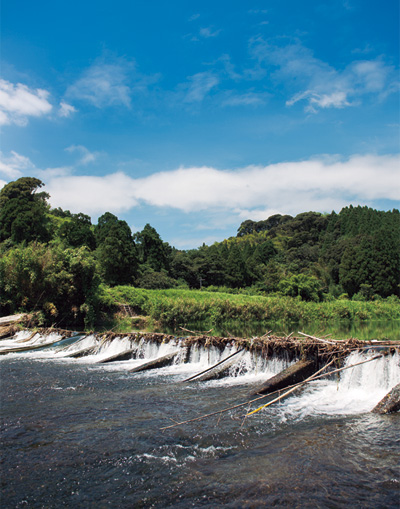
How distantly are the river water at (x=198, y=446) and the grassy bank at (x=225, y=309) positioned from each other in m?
20.0

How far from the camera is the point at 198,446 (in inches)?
212

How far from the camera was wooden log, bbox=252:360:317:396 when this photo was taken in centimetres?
802

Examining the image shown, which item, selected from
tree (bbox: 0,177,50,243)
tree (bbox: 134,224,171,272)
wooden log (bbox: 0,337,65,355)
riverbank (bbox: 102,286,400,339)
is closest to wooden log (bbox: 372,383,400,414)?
wooden log (bbox: 0,337,65,355)

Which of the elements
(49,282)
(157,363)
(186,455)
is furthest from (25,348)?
(186,455)

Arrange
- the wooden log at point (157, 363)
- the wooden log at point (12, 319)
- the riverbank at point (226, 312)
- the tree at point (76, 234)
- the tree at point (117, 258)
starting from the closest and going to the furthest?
the wooden log at point (157, 363) → the wooden log at point (12, 319) → the riverbank at point (226, 312) → the tree at point (117, 258) → the tree at point (76, 234)

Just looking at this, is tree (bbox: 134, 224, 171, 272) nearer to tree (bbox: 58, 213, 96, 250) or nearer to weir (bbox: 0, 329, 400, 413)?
tree (bbox: 58, 213, 96, 250)

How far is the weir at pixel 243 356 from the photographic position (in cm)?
800

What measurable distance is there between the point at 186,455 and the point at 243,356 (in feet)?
18.1

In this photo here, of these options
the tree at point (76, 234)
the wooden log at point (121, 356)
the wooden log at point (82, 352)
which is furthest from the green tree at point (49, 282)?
the tree at point (76, 234)

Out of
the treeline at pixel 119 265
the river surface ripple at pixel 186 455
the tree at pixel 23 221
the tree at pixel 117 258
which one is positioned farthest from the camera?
the tree at pixel 23 221

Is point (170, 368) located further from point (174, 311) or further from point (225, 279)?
point (225, 279)

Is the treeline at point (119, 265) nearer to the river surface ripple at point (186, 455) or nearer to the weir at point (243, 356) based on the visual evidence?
the weir at point (243, 356)

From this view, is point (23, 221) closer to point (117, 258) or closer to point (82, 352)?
point (117, 258)

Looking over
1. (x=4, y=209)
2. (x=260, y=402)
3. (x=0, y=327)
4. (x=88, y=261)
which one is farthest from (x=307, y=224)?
(x=260, y=402)
